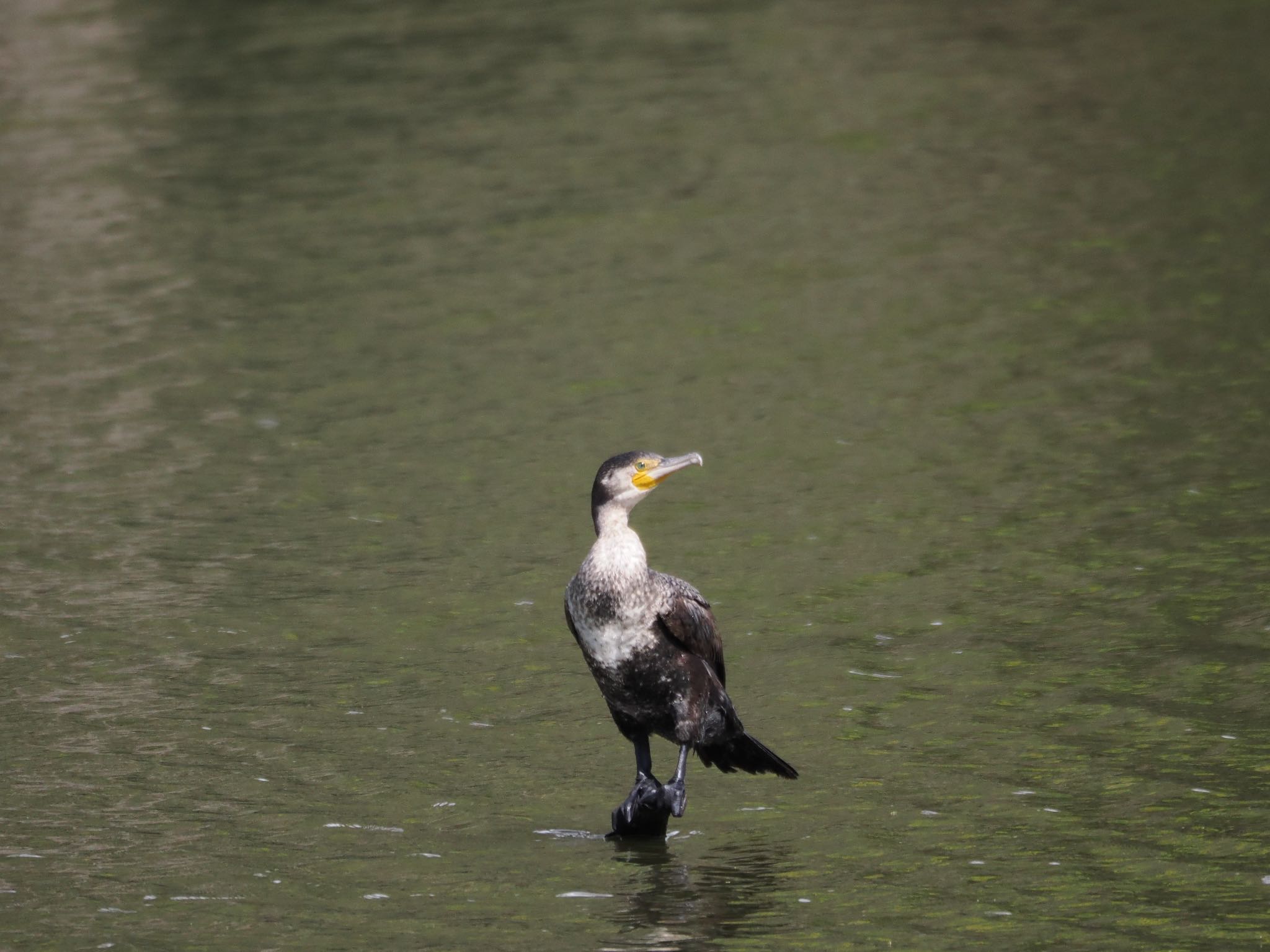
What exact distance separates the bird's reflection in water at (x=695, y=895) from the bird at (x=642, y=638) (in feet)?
0.80

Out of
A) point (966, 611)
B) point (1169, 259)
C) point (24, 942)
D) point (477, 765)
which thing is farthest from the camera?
point (1169, 259)

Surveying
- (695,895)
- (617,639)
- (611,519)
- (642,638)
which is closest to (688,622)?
(642,638)

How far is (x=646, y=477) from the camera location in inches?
365

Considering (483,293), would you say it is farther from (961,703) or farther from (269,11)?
(269,11)

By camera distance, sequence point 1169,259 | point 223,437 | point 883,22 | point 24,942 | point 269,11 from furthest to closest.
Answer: point 269,11
point 883,22
point 1169,259
point 223,437
point 24,942

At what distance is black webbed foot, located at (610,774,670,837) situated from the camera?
940 cm

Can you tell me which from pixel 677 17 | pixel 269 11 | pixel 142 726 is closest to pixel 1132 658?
pixel 142 726

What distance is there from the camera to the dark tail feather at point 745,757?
31.9 ft

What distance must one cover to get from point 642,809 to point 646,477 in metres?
1.61

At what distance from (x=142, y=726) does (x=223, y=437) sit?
255 inches

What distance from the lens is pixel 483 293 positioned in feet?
70.5

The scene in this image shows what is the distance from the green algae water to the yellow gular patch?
1.80m

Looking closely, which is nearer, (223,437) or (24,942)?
(24,942)

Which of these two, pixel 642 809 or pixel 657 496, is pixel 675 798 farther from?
pixel 657 496
